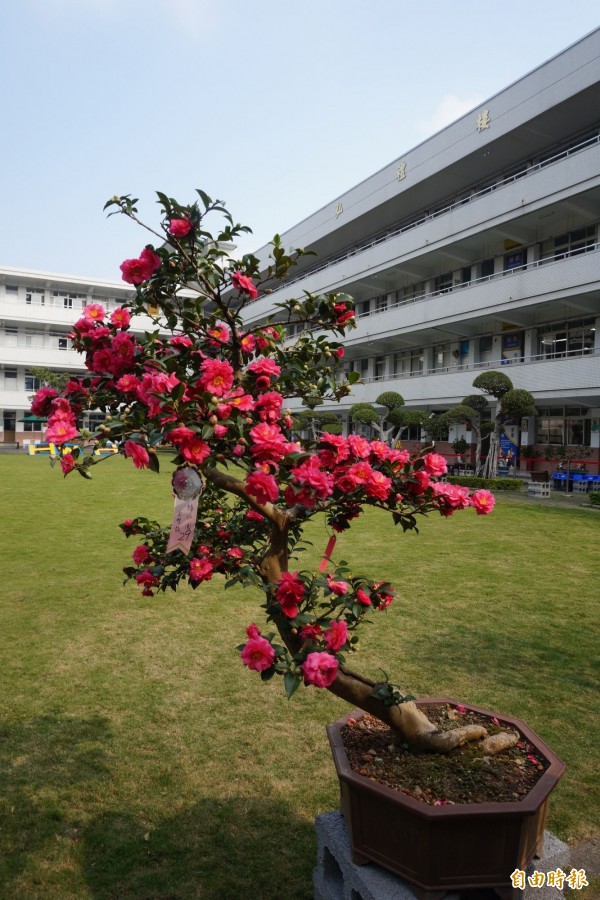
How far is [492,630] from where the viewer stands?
5773 mm

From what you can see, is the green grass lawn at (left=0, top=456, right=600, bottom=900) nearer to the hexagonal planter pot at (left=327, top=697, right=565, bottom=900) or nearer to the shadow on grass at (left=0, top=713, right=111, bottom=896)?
the shadow on grass at (left=0, top=713, right=111, bottom=896)

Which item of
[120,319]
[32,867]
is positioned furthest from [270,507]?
[32,867]

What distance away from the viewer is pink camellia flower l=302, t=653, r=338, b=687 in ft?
6.64

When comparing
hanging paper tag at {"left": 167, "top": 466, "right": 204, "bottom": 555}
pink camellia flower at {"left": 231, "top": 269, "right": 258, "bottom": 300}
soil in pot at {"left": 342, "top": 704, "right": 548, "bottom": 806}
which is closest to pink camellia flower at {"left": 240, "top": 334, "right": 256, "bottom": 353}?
pink camellia flower at {"left": 231, "top": 269, "right": 258, "bottom": 300}

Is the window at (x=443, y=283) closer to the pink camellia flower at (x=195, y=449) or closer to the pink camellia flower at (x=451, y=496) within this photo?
the pink camellia flower at (x=451, y=496)

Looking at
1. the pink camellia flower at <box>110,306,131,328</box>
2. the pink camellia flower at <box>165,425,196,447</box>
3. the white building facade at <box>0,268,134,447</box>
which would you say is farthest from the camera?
the white building facade at <box>0,268,134,447</box>

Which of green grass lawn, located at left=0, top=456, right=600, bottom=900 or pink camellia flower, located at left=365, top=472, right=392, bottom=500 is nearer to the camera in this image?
pink camellia flower, located at left=365, top=472, right=392, bottom=500

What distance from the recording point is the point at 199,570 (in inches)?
106

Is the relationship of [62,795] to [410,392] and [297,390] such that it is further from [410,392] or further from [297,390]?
[410,392]

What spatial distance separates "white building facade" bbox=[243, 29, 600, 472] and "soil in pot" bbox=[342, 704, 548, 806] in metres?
17.9

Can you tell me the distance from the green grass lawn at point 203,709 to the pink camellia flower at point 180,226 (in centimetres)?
261

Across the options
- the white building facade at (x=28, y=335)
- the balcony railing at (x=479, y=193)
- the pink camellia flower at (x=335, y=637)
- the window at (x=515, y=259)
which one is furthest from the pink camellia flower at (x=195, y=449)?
the white building facade at (x=28, y=335)

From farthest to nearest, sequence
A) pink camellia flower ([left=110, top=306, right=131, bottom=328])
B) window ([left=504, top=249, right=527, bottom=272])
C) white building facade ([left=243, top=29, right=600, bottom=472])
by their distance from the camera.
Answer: window ([left=504, top=249, right=527, bottom=272])
white building facade ([left=243, top=29, right=600, bottom=472])
pink camellia flower ([left=110, top=306, right=131, bottom=328])

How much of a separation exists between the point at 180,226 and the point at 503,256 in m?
23.6
